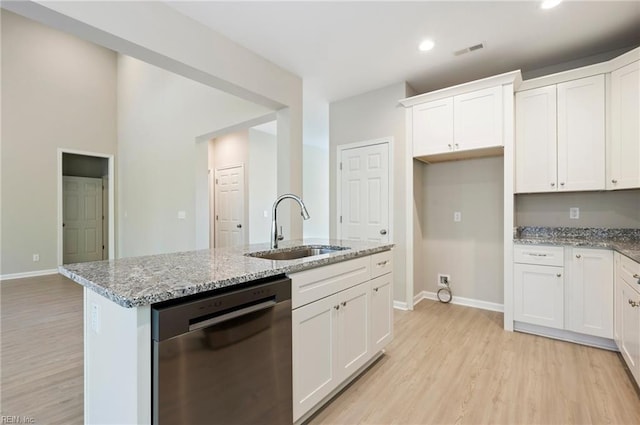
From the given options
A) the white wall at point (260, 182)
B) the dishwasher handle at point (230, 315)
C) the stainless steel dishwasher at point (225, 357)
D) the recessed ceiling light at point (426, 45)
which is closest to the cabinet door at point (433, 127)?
the recessed ceiling light at point (426, 45)

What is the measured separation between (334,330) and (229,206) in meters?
4.97

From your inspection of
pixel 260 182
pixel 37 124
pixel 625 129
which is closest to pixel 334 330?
pixel 625 129

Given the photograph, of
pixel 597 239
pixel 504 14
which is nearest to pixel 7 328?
pixel 504 14

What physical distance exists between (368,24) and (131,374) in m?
2.90

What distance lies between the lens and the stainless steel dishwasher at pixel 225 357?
3.35 feet

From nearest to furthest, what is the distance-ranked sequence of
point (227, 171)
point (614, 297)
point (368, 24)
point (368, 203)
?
point (614, 297) < point (368, 24) < point (368, 203) < point (227, 171)

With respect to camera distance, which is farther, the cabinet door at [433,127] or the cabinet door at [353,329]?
the cabinet door at [433,127]

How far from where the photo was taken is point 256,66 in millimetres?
3129

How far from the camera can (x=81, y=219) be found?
21.7ft

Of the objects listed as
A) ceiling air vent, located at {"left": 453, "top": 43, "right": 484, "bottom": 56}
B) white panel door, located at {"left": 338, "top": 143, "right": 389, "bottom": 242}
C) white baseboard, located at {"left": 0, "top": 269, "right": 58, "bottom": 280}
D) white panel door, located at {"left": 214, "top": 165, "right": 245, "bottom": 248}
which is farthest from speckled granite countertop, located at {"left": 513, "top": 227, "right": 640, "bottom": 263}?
white baseboard, located at {"left": 0, "top": 269, "right": 58, "bottom": 280}

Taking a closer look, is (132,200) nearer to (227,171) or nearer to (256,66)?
(227,171)

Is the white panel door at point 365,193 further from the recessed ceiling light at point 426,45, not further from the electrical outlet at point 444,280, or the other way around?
the recessed ceiling light at point 426,45

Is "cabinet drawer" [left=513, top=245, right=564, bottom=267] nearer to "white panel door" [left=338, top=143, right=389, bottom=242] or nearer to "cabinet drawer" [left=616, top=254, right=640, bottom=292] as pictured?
"cabinet drawer" [left=616, top=254, right=640, bottom=292]

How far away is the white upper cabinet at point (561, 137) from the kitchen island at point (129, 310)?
9.01ft
